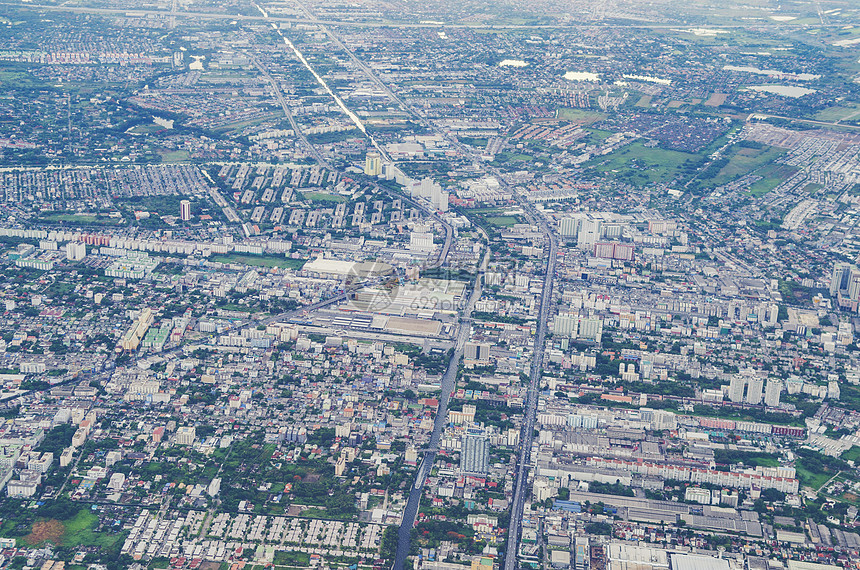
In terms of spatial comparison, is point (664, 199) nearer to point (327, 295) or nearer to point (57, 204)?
point (327, 295)

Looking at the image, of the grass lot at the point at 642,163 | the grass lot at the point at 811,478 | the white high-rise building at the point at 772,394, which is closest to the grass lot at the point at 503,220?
the grass lot at the point at 642,163

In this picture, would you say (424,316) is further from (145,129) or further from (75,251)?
(145,129)

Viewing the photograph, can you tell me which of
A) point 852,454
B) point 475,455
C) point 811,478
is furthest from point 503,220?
point 811,478

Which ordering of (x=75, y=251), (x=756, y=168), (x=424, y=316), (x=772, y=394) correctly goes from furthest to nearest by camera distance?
(x=756, y=168) < (x=75, y=251) < (x=424, y=316) < (x=772, y=394)

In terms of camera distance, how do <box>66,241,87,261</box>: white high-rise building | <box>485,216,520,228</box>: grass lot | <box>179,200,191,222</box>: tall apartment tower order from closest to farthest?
<box>66,241,87,261</box>: white high-rise building < <box>179,200,191,222</box>: tall apartment tower < <box>485,216,520,228</box>: grass lot

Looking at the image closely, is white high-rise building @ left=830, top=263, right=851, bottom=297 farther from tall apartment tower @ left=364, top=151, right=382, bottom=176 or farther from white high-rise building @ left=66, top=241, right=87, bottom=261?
white high-rise building @ left=66, top=241, right=87, bottom=261

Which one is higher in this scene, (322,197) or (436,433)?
(436,433)

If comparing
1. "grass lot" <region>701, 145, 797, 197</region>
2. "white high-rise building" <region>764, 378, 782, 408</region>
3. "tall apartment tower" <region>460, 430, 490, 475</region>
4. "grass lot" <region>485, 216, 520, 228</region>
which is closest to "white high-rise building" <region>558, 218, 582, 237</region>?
"grass lot" <region>485, 216, 520, 228</region>
